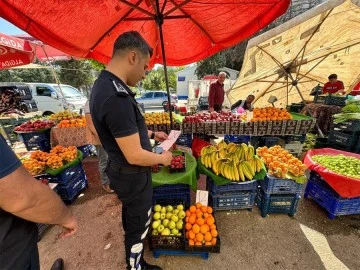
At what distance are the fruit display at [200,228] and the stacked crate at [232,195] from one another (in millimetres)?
480

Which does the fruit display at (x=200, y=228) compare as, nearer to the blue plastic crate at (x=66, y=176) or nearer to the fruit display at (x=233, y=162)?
the fruit display at (x=233, y=162)

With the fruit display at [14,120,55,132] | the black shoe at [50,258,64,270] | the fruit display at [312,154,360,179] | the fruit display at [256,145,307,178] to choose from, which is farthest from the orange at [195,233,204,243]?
the fruit display at [14,120,55,132]

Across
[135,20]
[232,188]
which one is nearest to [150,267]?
[232,188]

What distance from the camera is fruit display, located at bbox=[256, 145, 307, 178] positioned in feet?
9.30

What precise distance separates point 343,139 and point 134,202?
5.42 m

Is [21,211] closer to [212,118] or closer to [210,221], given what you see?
[210,221]

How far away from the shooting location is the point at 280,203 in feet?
9.96

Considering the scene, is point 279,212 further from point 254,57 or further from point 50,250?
point 254,57

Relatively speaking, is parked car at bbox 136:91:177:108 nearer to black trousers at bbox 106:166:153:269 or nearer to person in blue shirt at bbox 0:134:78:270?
black trousers at bbox 106:166:153:269

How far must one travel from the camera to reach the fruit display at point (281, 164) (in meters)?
2.83

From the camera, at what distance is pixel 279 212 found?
3121 millimetres

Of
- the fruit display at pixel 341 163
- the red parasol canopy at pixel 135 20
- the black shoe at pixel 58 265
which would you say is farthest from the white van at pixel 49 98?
the fruit display at pixel 341 163

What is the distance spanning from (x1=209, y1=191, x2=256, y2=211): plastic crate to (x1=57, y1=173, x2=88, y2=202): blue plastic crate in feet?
9.02

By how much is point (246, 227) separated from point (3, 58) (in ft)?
25.2
